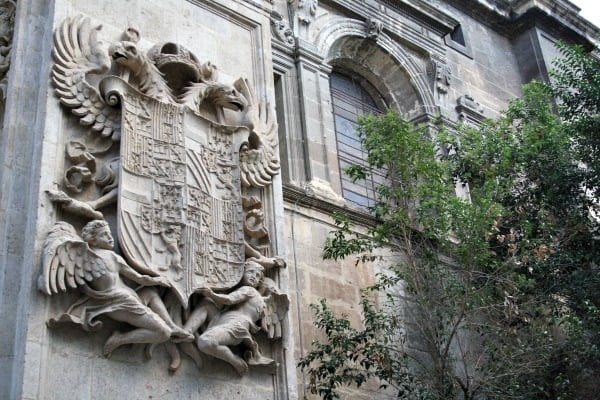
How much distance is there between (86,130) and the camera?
312 inches

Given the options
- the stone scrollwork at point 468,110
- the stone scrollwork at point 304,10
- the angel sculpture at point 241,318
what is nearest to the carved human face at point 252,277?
the angel sculpture at point 241,318

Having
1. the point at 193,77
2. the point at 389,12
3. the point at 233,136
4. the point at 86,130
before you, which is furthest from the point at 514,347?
the point at 389,12

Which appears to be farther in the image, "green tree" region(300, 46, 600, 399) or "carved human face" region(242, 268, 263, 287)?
"green tree" region(300, 46, 600, 399)

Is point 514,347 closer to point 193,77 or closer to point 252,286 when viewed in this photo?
point 252,286

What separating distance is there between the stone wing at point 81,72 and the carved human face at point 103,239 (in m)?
1.10

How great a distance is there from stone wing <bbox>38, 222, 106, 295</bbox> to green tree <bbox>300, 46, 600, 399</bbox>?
3.05 m

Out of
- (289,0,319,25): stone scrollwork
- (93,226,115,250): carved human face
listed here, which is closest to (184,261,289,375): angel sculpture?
(93,226,115,250): carved human face

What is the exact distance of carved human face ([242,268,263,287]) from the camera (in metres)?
8.09

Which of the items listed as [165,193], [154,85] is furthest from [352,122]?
[165,193]

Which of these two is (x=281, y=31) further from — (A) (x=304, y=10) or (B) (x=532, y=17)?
(B) (x=532, y=17)

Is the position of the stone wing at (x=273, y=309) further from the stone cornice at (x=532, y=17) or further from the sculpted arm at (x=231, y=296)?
the stone cornice at (x=532, y=17)

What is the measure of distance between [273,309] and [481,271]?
3163mm

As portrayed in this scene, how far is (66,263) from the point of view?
6.90 metres

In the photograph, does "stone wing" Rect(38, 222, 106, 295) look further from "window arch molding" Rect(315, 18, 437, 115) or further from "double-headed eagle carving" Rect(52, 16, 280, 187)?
"window arch molding" Rect(315, 18, 437, 115)
